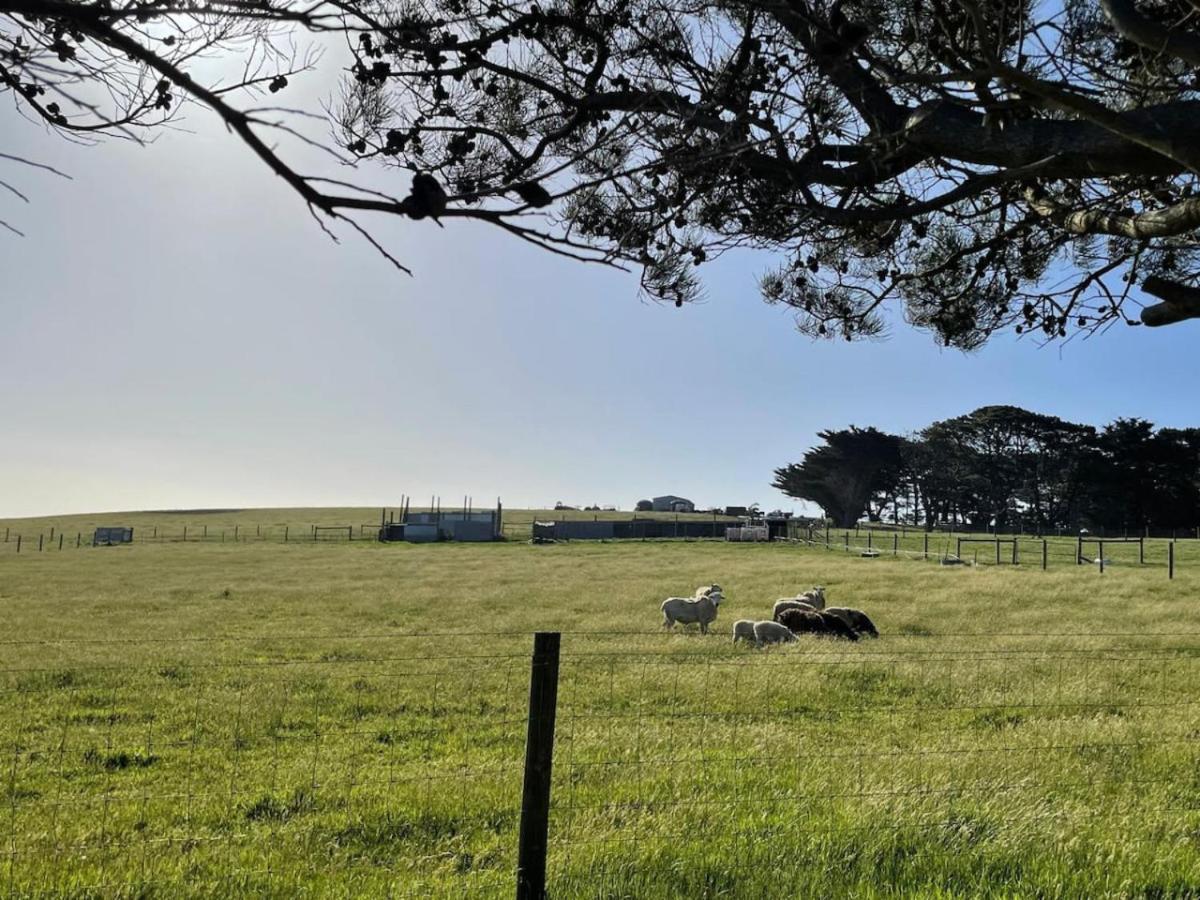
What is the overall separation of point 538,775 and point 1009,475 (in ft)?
274

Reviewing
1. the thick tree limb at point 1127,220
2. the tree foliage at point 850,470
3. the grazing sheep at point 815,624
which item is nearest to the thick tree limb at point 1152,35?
the thick tree limb at point 1127,220

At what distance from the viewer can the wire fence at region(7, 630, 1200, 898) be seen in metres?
4.50

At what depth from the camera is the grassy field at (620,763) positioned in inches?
177

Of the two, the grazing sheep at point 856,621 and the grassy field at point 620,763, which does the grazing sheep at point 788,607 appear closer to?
the grazing sheep at point 856,621

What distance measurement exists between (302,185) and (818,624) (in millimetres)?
14132

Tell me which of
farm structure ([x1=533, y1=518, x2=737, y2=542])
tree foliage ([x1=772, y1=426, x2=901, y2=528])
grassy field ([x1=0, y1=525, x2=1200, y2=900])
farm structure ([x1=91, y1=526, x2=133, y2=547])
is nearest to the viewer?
grassy field ([x1=0, y1=525, x2=1200, y2=900])

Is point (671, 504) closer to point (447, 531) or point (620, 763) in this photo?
point (447, 531)

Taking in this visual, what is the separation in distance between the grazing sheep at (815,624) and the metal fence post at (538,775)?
10.9 metres

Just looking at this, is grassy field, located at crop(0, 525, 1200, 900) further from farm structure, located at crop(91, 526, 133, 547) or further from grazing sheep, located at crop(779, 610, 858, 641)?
farm structure, located at crop(91, 526, 133, 547)

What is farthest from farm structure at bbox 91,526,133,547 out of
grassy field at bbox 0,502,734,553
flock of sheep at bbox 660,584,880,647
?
Result: flock of sheep at bbox 660,584,880,647

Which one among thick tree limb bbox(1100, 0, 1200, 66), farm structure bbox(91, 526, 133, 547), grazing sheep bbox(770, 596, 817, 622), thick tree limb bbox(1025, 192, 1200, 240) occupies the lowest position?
farm structure bbox(91, 526, 133, 547)

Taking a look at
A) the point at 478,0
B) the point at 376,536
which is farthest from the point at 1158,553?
the point at 376,536

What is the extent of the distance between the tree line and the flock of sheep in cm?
6267

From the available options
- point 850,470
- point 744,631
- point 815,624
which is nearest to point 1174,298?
point 744,631
